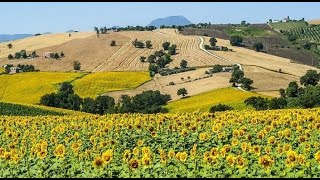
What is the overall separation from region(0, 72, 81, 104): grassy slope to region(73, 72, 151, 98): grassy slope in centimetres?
606

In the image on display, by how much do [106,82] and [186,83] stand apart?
70.4 ft

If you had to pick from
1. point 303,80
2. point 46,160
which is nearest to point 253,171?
point 46,160

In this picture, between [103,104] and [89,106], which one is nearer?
[89,106]

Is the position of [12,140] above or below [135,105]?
above

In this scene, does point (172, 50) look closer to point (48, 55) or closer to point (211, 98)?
point (48, 55)

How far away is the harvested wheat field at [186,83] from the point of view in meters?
123

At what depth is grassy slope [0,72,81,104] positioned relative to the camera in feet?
415

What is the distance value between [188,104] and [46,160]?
304 feet

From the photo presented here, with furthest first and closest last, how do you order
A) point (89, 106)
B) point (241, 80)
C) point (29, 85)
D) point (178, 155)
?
point (29, 85) → point (241, 80) → point (89, 106) → point (178, 155)

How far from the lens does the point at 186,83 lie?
439 feet

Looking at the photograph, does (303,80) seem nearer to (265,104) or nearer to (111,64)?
(265,104)

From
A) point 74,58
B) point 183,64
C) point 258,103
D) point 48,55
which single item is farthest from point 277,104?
point 48,55

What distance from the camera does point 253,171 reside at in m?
11.9

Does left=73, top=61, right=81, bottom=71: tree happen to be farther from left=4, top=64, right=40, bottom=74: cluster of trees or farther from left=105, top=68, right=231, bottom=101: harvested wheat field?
left=105, top=68, right=231, bottom=101: harvested wheat field
